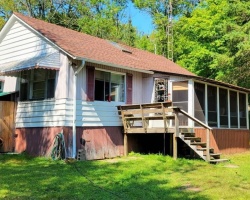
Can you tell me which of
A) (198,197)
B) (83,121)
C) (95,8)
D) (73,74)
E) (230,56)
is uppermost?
(95,8)

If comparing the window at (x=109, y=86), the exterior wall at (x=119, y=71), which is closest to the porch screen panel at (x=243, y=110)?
the exterior wall at (x=119, y=71)

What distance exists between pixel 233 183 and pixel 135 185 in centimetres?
249

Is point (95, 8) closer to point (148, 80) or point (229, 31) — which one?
point (229, 31)

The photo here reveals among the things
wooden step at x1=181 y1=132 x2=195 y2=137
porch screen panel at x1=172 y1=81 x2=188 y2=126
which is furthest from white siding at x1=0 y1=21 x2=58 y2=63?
wooden step at x1=181 y1=132 x2=195 y2=137

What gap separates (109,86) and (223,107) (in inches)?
242

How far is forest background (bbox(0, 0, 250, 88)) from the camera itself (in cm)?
1855

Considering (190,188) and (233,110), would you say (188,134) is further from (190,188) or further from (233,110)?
(190,188)

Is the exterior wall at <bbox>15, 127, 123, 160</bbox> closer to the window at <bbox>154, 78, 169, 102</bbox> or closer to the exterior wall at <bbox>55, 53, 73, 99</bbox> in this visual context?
the exterior wall at <bbox>55, 53, 73, 99</bbox>

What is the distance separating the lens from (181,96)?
14.0 meters

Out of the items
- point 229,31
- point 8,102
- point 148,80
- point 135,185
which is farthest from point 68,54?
point 229,31

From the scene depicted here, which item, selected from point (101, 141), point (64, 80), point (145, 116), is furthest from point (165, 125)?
point (64, 80)

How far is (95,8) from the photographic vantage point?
121 ft

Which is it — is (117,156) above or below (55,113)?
below

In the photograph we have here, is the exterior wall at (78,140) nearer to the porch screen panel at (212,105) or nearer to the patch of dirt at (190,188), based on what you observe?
the porch screen panel at (212,105)
